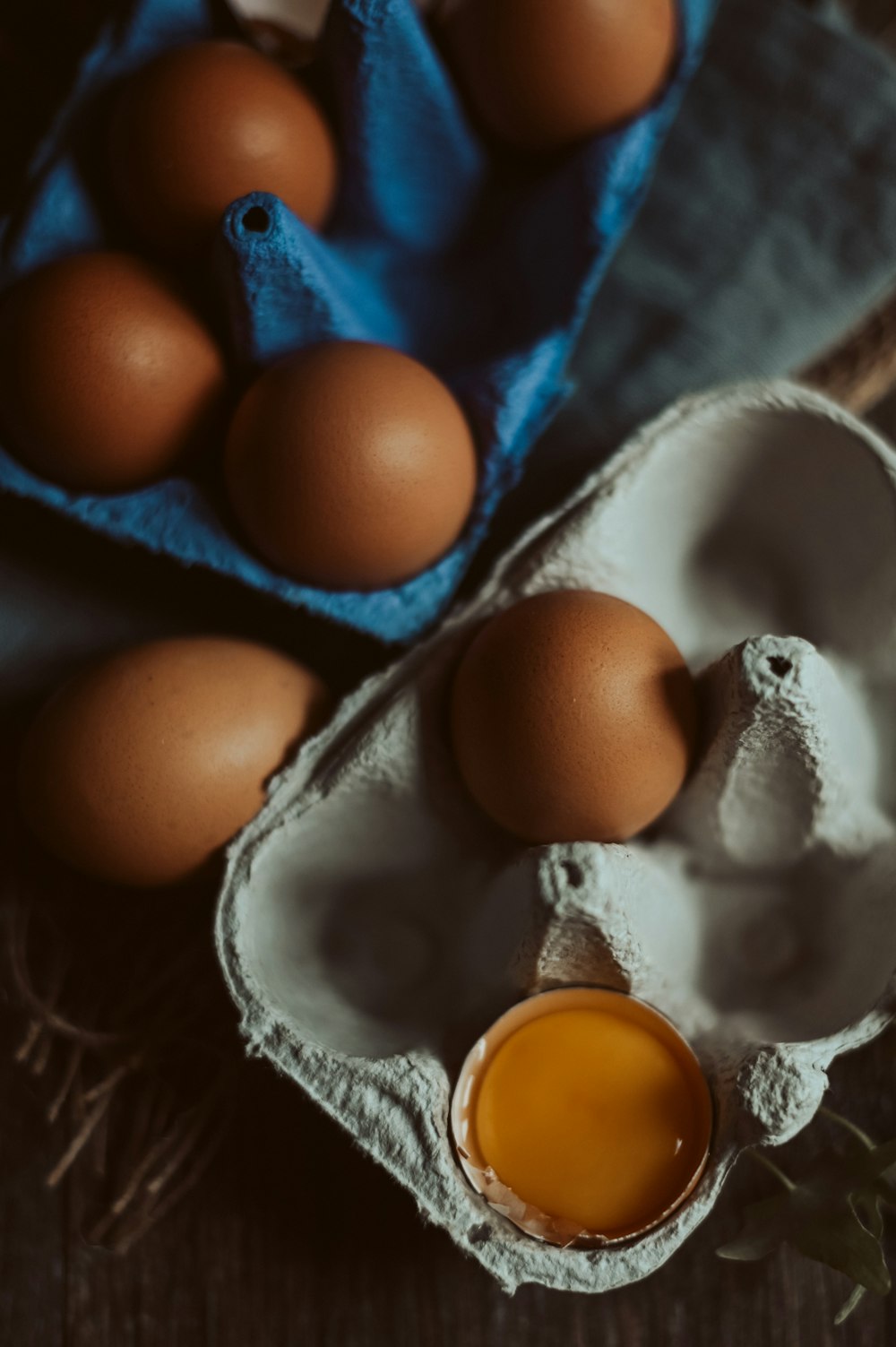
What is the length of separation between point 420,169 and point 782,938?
52 centimetres

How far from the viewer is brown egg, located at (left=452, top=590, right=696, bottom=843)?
0.53m

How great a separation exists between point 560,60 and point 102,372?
1.04 ft

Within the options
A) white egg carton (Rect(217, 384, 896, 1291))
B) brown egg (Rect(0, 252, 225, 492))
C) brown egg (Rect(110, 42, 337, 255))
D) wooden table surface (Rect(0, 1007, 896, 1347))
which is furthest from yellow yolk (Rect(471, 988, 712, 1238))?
brown egg (Rect(110, 42, 337, 255))

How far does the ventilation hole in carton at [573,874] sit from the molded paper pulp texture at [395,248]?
0.19 metres

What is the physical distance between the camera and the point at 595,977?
0.58m

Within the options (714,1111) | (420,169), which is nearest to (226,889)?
(714,1111)

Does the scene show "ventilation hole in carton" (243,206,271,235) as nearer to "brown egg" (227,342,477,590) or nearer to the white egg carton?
"brown egg" (227,342,477,590)

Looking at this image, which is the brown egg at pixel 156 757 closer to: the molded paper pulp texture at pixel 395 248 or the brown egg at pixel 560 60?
the molded paper pulp texture at pixel 395 248

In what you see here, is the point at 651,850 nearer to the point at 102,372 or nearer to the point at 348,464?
the point at 348,464

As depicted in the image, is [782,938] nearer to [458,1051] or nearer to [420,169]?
[458,1051]

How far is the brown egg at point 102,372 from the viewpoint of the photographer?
0.59 m

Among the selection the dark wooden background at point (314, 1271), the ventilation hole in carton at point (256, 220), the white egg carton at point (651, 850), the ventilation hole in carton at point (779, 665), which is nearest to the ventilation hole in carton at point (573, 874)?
the white egg carton at point (651, 850)

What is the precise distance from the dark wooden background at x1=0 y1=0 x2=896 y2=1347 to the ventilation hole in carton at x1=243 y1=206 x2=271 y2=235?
0.78 feet

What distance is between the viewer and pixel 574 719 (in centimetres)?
53
